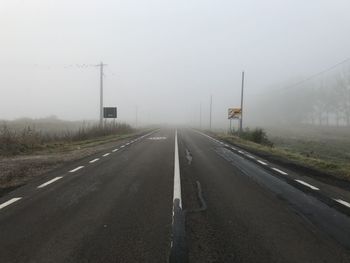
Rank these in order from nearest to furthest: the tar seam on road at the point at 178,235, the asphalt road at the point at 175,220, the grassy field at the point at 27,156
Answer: the tar seam on road at the point at 178,235
the asphalt road at the point at 175,220
the grassy field at the point at 27,156

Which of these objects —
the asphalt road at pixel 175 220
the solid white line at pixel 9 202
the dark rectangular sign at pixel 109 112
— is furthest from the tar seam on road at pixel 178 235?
the dark rectangular sign at pixel 109 112

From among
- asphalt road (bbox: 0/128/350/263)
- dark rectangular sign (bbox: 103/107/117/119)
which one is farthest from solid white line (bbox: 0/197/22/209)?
dark rectangular sign (bbox: 103/107/117/119)

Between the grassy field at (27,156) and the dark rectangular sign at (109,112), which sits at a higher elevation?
the dark rectangular sign at (109,112)

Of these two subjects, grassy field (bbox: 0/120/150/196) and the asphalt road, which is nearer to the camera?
the asphalt road

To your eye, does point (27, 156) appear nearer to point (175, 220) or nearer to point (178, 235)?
point (175, 220)

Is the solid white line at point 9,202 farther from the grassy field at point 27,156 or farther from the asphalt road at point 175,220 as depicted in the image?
the grassy field at point 27,156

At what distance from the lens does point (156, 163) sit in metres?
15.0

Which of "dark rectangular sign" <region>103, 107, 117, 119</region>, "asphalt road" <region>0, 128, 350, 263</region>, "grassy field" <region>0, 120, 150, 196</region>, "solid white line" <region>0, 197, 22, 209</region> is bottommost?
"grassy field" <region>0, 120, 150, 196</region>

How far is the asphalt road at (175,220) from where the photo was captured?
500cm

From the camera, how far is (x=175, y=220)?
21.4 feet

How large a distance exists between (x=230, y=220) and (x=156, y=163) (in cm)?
861

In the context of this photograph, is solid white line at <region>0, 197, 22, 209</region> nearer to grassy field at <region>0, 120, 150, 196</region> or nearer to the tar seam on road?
grassy field at <region>0, 120, 150, 196</region>

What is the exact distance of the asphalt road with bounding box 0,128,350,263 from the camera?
5.00 metres

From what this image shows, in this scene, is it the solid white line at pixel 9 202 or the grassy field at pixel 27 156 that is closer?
the solid white line at pixel 9 202
